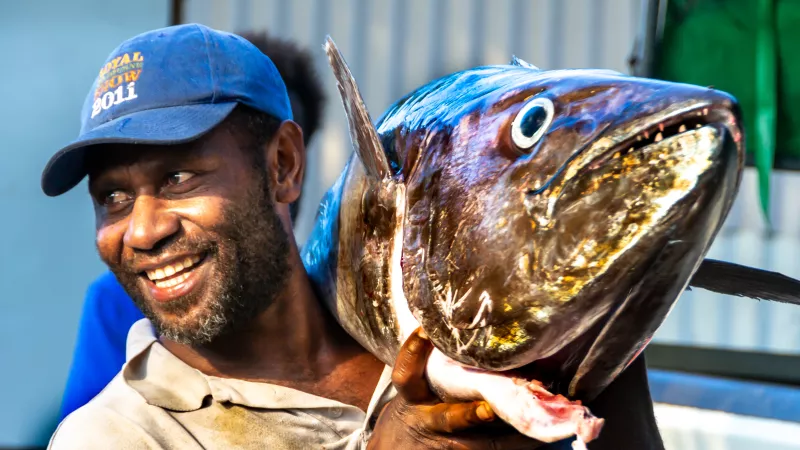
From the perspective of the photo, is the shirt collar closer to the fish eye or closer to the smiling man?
the smiling man

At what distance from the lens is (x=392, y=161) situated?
1408 mm

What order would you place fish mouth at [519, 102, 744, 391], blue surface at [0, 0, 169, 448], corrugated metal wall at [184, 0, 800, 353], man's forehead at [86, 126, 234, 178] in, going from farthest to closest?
blue surface at [0, 0, 169, 448] < corrugated metal wall at [184, 0, 800, 353] < man's forehead at [86, 126, 234, 178] < fish mouth at [519, 102, 744, 391]

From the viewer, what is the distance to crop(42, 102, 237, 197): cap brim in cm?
163

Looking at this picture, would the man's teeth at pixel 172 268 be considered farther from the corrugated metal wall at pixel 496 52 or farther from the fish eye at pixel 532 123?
the corrugated metal wall at pixel 496 52

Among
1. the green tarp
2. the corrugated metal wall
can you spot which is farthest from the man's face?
the green tarp

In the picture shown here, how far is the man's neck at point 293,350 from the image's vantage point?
5.90 feet

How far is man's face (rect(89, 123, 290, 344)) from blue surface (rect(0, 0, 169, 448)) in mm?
2562

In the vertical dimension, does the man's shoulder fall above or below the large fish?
below

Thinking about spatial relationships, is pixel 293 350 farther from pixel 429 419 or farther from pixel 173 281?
pixel 429 419

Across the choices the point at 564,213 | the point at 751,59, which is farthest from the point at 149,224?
the point at 751,59

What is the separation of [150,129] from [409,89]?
2.37 m

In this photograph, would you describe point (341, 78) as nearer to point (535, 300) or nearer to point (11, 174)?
point (535, 300)

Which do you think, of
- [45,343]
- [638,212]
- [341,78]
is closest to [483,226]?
[638,212]

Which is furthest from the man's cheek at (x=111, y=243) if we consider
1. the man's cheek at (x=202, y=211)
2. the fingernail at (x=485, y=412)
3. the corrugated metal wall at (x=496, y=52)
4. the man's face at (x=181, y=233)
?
the corrugated metal wall at (x=496, y=52)
